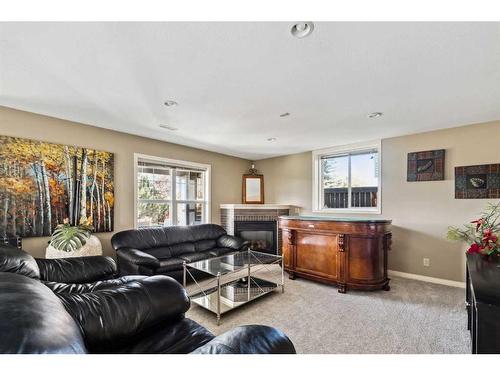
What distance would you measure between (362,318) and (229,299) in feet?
4.69

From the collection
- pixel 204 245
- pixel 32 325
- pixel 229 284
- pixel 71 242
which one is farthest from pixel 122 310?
pixel 204 245

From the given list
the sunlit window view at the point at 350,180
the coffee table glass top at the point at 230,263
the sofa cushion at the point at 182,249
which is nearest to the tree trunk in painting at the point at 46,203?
the sofa cushion at the point at 182,249

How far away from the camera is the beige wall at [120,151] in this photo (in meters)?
2.84

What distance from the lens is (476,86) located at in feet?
7.11

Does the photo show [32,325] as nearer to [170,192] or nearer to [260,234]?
[170,192]

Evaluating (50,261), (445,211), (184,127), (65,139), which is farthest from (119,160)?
(445,211)

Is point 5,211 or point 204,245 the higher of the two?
point 5,211

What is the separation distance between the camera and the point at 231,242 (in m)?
4.20

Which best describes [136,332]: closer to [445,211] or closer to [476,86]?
[476,86]

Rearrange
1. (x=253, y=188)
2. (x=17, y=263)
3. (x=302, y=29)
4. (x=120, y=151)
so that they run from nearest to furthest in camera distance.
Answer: (x=302, y=29) < (x=17, y=263) < (x=120, y=151) < (x=253, y=188)

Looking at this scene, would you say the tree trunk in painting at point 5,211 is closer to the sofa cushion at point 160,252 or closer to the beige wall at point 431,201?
the sofa cushion at point 160,252

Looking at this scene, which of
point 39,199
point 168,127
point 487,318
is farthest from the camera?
point 168,127

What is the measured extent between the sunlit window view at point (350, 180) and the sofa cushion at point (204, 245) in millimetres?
2400

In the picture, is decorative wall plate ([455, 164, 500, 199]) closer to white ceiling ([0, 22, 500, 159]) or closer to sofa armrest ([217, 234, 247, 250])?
white ceiling ([0, 22, 500, 159])
